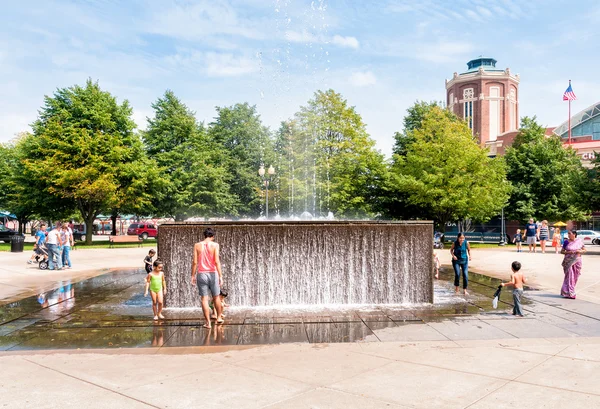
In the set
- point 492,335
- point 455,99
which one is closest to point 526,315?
point 492,335

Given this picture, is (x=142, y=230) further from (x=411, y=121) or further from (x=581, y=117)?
(x=581, y=117)

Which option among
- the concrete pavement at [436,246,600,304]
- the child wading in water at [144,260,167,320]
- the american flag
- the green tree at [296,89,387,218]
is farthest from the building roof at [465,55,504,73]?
the child wading in water at [144,260,167,320]

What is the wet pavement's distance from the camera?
8250 mm

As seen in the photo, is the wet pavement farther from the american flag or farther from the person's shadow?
the american flag

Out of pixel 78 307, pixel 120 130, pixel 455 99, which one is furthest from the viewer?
pixel 455 99

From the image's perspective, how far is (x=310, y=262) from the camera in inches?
467

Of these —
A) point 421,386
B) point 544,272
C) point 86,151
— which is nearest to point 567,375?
point 421,386

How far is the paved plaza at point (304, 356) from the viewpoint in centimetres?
544

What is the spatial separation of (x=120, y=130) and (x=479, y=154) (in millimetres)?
29718

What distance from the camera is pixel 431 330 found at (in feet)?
29.0

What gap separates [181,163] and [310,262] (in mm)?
36838

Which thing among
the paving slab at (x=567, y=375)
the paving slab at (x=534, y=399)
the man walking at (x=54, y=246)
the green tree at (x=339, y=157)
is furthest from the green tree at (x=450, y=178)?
the paving slab at (x=534, y=399)

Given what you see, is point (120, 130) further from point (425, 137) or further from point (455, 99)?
point (455, 99)

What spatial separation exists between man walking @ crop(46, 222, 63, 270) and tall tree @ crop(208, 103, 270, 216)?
1372 inches
